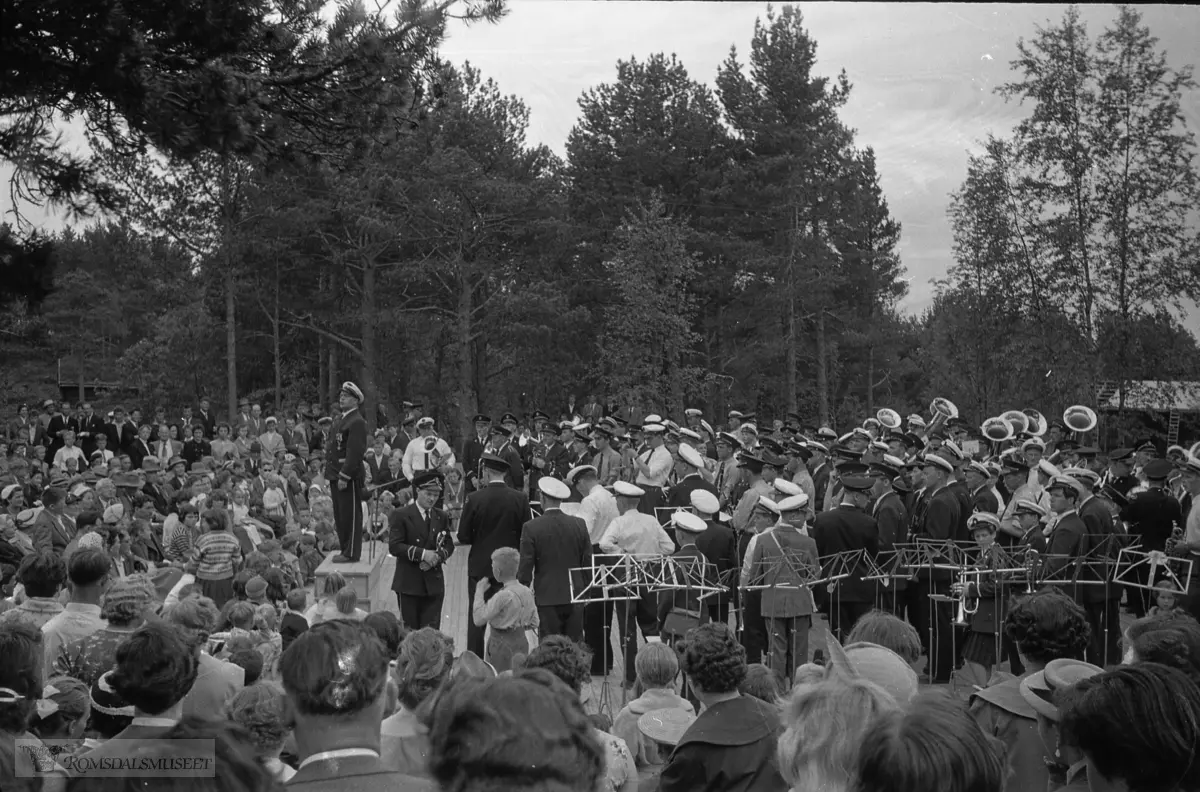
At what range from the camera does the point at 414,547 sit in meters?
9.83

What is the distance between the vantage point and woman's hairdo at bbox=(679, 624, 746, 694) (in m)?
4.42

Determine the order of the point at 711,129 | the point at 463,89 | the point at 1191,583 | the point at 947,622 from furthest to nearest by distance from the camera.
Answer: the point at 711,129 → the point at 463,89 → the point at 947,622 → the point at 1191,583

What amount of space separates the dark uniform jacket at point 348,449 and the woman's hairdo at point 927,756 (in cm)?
886

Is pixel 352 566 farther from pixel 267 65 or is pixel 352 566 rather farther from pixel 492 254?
pixel 492 254

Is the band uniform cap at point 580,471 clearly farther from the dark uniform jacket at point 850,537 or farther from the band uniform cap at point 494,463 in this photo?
Answer: the dark uniform jacket at point 850,537

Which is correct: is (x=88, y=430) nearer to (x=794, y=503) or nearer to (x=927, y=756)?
(x=794, y=503)

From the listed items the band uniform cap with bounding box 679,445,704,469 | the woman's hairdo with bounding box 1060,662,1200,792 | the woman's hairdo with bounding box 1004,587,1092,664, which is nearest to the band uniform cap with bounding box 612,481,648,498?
the band uniform cap with bounding box 679,445,704,469

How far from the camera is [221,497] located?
11953 mm

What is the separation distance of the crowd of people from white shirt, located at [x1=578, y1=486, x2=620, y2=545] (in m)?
0.09

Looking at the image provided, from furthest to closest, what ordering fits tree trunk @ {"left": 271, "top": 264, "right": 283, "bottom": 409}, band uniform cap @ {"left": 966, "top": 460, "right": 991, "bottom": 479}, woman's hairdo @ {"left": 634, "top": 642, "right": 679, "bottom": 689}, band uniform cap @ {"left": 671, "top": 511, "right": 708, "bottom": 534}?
tree trunk @ {"left": 271, "top": 264, "right": 283, "bottom": 409}
band uniform cap @ {"left": 966, "top": 460, "right": 991, "bottom": 479}
band uniform cap @ {"left": 671, "top": 511, "right": 708, "bottom": 534}
woman's hairdo @ {"left": 634, "top": 642, "right": 679, "bottom": 689}

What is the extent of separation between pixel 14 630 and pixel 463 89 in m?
32.2

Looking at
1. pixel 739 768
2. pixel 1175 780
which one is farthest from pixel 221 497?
pixel 1175 780

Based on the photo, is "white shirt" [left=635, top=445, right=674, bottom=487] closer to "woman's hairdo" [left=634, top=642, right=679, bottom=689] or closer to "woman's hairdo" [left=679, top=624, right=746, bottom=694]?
"woman's hairdo" [left=634, top=642, right=679, bottom=689]

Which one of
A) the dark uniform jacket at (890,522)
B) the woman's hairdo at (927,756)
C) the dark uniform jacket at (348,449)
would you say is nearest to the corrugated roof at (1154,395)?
the dark uniform jacket at (890,522)
